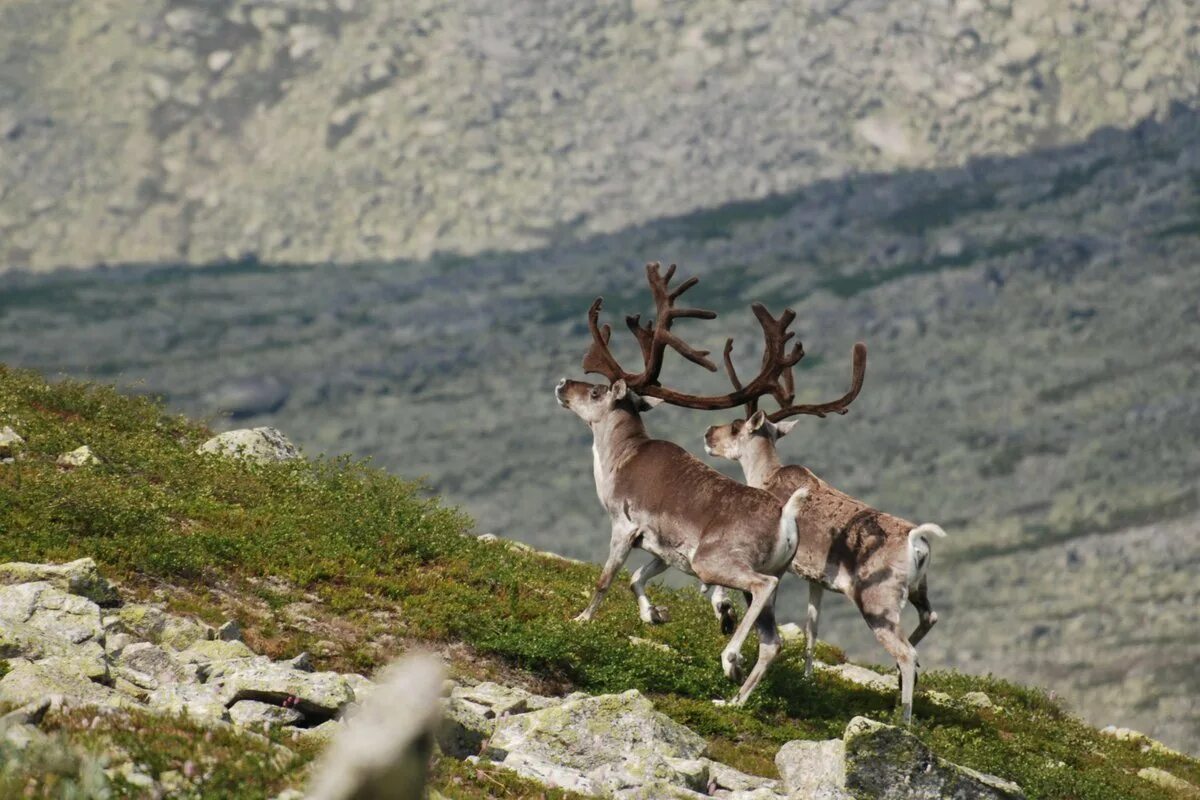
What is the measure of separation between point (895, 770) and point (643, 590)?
20.3 ft

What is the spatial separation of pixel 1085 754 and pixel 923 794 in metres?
8.10

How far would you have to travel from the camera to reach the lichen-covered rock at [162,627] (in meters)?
17.3

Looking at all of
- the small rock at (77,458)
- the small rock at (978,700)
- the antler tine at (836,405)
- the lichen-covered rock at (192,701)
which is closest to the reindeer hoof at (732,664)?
the antler tine at (836,405)

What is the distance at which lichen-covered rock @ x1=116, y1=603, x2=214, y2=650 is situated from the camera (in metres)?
17.3

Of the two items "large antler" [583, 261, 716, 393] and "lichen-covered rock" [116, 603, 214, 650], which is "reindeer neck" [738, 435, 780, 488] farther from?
"lichen-covered rock" [116, 603, 214, 650]

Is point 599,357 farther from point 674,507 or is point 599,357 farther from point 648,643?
point 648,643

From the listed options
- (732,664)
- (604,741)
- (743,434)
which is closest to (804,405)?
(743,434)

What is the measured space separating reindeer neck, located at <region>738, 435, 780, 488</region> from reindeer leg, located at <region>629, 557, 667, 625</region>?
3045mm

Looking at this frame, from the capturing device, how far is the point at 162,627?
17562 millimetres

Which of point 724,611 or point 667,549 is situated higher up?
point 667,549

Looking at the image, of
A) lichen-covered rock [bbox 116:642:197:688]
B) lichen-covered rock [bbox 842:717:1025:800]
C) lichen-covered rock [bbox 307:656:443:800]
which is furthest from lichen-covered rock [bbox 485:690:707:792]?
lichen-covered rock [bbox 307:656:443:800]

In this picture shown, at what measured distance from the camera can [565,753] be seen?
53.0 feet

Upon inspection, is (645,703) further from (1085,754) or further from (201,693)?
(1085,754)

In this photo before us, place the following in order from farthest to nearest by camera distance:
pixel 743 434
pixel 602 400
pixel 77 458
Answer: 1. pixel 743 434
2. pixel 77 458
3. pixel 602 400
